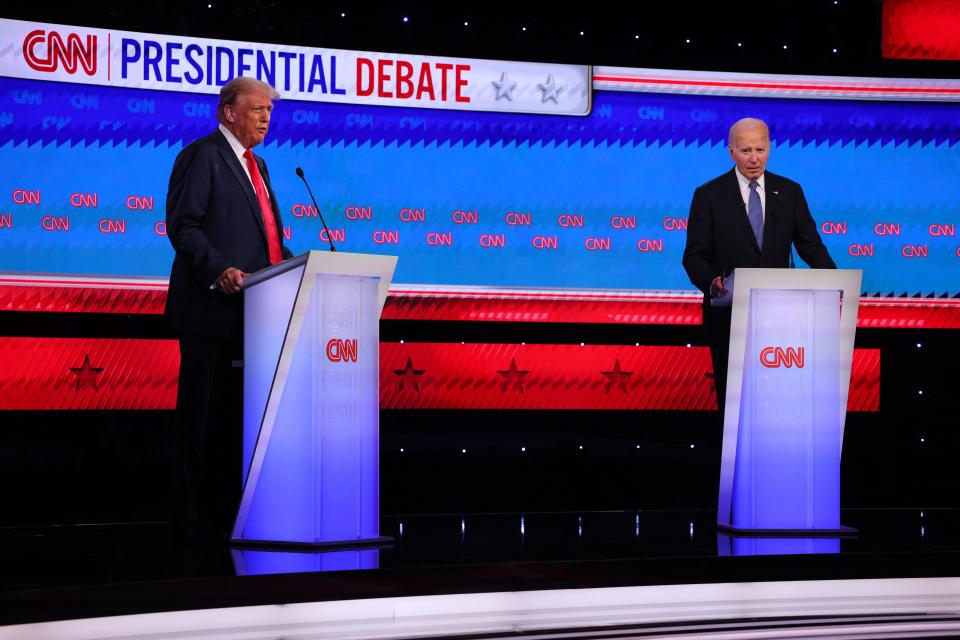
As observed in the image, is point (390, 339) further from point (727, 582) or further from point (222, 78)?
point (727, 582)

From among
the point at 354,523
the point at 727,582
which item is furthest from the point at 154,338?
the point at 727,582

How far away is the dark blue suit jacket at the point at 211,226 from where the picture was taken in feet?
12.3

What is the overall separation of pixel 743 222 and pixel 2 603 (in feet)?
9.10

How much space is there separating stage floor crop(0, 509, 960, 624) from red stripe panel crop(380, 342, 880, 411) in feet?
3.75

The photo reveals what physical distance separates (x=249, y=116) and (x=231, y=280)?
59 cm

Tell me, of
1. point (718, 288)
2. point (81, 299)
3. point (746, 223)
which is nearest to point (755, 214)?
point (746, 223)

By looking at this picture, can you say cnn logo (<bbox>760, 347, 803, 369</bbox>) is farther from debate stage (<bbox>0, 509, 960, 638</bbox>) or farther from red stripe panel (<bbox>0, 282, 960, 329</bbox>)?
red stripe panel (<bbox>0, 282, 960, 329</bbox>)

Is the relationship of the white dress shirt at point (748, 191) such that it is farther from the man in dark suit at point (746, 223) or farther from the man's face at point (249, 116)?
the man's face at point (249, 116)

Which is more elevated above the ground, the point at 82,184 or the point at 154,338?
the point at 82,184

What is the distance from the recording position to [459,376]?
543 centimetres

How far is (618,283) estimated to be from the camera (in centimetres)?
549

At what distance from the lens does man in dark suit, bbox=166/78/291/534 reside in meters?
3.79

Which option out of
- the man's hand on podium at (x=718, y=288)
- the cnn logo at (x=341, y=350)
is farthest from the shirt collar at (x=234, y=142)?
the man's hand on podium at (x=718, y=288)

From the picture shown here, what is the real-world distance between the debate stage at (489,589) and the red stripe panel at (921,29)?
283 centimetres
